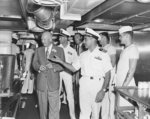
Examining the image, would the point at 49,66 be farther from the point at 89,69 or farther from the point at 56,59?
the point at 89,69

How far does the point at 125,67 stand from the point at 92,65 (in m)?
0.53

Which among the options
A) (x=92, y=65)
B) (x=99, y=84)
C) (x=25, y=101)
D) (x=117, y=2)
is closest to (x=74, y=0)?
(x=117, y=2)

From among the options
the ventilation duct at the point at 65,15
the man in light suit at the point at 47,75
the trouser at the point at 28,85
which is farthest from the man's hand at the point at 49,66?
the trouser at the point at 28,85

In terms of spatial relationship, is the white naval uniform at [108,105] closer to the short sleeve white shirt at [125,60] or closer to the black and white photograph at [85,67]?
the black and white photograph at [85,67]

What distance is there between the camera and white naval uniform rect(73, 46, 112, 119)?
3.09 metres

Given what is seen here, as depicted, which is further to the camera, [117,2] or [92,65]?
[92,65]

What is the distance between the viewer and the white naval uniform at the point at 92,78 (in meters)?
3.09

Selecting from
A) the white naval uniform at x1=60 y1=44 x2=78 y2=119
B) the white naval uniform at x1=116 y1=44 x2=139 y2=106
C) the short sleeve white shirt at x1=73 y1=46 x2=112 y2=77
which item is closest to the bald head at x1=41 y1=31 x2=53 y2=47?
the short sleeve white shirt at x1=73 y1=46 x2=112 y2=77

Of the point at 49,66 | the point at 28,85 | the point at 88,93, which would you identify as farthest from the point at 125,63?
the point at 28,85

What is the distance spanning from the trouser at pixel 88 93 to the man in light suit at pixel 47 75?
503mm

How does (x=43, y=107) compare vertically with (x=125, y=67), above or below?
below

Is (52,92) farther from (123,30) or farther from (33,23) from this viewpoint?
(33,23)

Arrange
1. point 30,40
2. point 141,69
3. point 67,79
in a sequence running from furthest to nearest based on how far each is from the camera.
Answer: point 30,40 < point 141,69 < point 67,79

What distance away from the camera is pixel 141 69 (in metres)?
5.21
